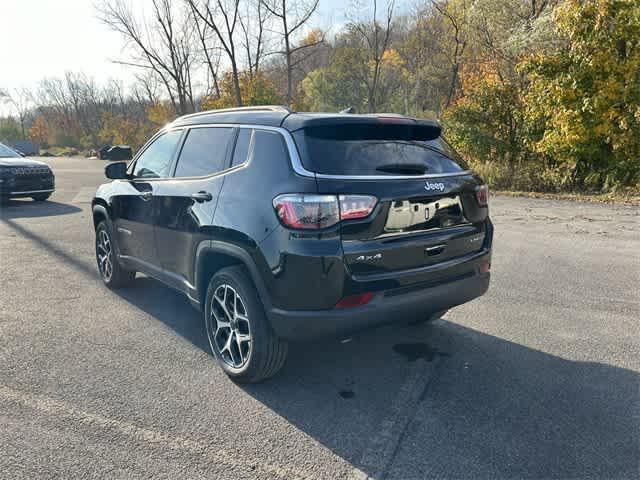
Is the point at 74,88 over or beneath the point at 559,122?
over

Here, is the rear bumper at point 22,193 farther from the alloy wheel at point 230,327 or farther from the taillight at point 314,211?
the taillight at point 314,211

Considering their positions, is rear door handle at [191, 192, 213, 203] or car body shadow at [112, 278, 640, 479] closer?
car body shadow at [112, 278, 640, 479]

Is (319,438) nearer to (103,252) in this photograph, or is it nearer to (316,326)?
(316,326)

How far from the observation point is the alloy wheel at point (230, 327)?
318 cm

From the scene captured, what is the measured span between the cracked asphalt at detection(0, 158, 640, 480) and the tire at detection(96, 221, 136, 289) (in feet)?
0.53

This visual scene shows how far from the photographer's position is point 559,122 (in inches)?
445

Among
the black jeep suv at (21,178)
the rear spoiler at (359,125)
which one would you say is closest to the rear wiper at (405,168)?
the rear spoiler at (359,125)

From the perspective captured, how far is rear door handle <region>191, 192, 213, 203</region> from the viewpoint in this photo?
3.34m

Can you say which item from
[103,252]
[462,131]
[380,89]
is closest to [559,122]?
[462,131]

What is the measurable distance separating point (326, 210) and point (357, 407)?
1270 mm

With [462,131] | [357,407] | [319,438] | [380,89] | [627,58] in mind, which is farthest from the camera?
[380,89]

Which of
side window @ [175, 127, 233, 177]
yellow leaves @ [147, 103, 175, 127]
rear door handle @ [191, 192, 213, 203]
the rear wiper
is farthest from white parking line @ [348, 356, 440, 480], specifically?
yellow leaves @ [147, 103, 175, 127]

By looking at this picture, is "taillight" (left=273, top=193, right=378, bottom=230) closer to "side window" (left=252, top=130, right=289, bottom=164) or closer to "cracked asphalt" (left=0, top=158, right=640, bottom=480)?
"side window" (left=252, top=130, right=289, bottom=164)

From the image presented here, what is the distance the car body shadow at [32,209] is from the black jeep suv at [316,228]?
8.98m
